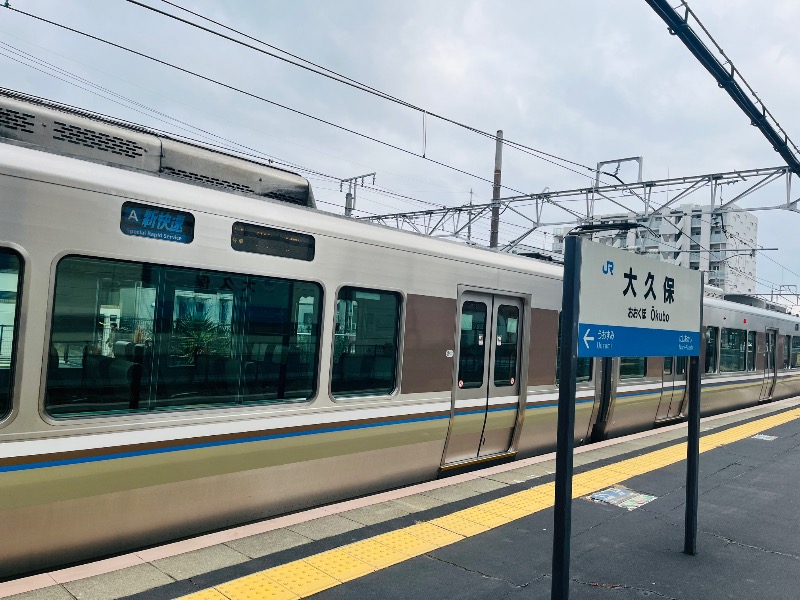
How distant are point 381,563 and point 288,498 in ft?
3.84

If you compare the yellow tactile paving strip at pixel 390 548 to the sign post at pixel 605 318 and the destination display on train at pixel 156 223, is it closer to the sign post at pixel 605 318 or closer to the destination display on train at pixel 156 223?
the sign post at pixel 605 318

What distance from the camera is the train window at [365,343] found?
536 cm

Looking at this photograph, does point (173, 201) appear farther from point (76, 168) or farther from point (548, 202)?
point (548, 202)

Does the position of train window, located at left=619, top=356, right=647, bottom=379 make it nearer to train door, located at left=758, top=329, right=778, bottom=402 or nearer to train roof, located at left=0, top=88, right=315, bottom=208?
train roof, located at left=0, top=88, right=315, bottom=208

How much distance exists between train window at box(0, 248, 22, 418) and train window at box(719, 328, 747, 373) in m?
13.4

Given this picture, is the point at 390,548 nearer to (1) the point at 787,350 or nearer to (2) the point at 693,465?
(2) the point at 693,465

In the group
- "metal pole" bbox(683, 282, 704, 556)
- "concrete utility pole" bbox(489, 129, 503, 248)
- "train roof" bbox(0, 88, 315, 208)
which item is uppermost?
"concrete utility pole" bbox(489, 129, 503, 248)

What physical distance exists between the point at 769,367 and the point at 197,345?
1648cm

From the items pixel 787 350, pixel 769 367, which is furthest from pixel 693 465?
pixel 787 350

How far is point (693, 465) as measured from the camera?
15.5 ft

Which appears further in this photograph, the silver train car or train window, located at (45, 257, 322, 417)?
train window, located at (45, 257, 322, 417)

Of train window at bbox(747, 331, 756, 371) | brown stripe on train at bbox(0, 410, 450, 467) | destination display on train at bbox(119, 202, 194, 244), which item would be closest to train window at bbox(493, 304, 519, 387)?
brown stripe on train at bbox(0, 410, 450, 467)

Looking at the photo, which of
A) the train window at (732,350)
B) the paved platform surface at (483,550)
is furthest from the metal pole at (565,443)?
the train window at (732,350)

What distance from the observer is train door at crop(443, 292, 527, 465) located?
6656mm
